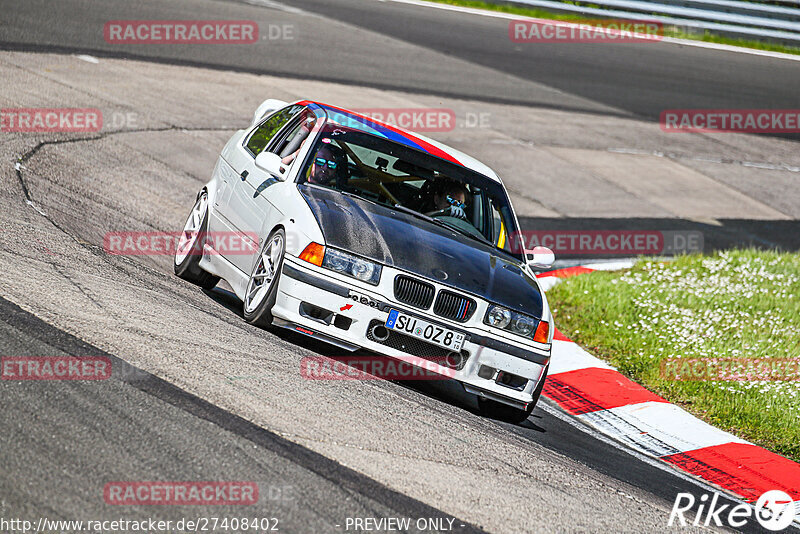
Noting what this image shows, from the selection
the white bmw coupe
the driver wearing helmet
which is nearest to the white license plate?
the white bmw coupe

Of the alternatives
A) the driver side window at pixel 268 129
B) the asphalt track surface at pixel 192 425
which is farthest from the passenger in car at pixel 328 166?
the asphalt track surface at pixel 192 425

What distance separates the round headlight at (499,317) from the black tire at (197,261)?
8.66 ft

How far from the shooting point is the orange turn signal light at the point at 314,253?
634cm

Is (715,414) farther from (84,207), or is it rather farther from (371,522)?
(84,207)

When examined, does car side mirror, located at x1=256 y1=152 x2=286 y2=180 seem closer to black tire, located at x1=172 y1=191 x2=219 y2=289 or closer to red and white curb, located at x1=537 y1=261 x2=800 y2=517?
black tire, located at x1=172 y1=191 x2=219 y2=289

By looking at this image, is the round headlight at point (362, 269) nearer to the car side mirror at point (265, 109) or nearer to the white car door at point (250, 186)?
the white car door at point (250, 186)

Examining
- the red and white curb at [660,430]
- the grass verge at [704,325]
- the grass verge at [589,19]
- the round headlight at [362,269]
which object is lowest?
the red and white curb at [660,430]

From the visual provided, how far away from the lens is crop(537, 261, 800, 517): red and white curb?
679 cm

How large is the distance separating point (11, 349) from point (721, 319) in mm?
7156

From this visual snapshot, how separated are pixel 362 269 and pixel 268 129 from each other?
2498mm

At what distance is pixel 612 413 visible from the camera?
7.73m

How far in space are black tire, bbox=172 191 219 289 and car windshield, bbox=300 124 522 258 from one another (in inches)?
50.6

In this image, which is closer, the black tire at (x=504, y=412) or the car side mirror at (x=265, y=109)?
the black tire at (x=504, y=412)

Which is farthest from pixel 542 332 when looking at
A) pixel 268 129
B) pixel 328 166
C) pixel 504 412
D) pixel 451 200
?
pixel 268 129
